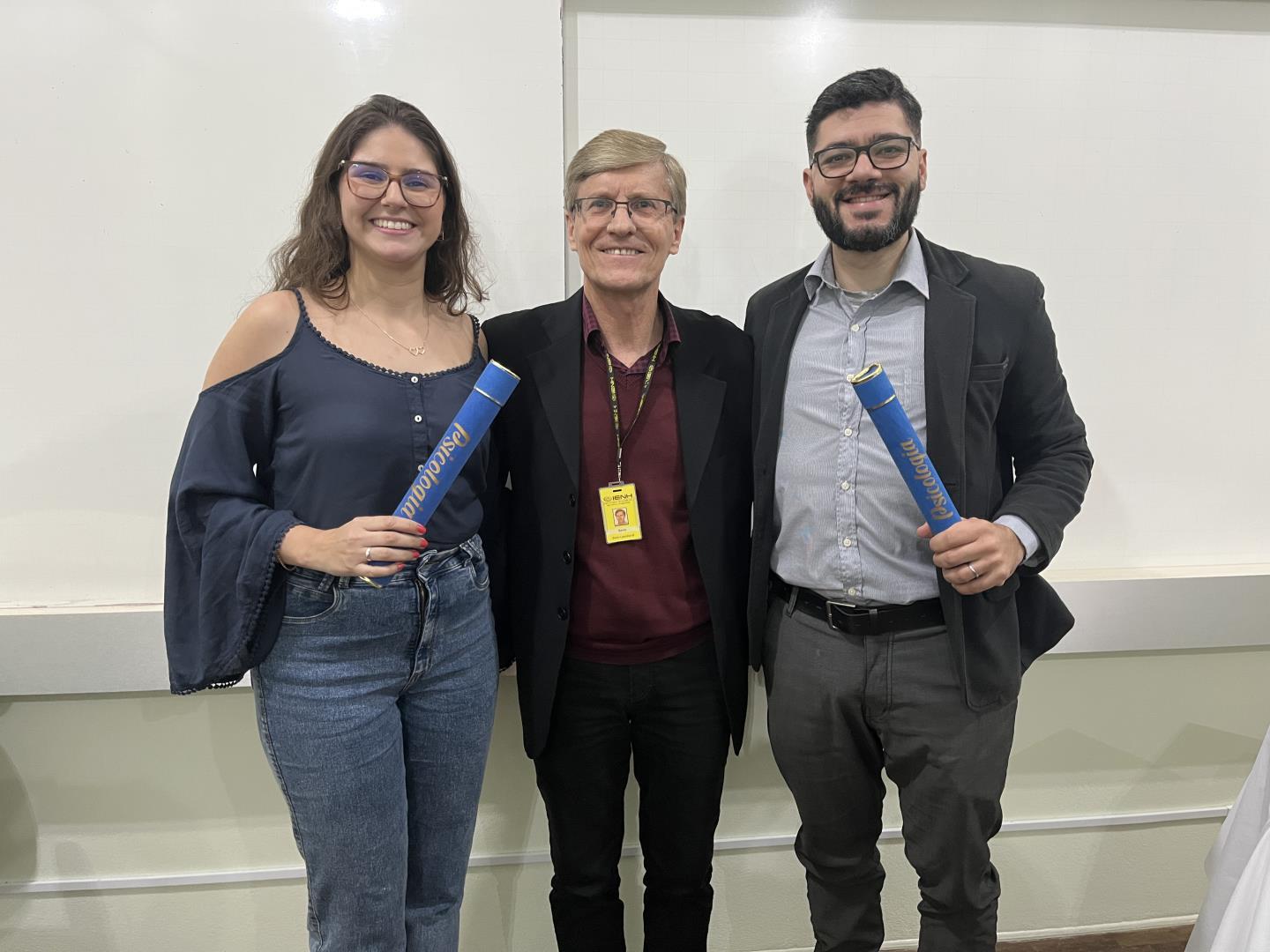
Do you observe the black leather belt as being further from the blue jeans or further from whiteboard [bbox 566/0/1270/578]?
whiteboard [bbox 566/0/1270/578]

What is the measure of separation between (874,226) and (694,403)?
44 cm

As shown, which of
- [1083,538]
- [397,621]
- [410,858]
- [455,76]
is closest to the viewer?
[397,621]

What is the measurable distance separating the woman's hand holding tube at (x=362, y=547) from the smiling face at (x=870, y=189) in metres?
0.90

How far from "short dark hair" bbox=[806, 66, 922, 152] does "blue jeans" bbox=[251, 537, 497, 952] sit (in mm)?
1002

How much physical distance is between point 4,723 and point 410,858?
46.0 inches

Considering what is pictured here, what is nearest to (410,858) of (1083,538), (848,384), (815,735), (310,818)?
(310,818)

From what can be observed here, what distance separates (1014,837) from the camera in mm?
2201

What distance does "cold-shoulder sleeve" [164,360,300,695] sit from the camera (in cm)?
122

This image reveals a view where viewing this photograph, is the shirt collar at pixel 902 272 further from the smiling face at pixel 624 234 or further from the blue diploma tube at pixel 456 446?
the blue diploma tube at pixel 456 446

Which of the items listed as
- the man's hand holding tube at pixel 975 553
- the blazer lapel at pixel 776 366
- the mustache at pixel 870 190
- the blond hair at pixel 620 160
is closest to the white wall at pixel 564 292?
the blond hair at pixel 620 160

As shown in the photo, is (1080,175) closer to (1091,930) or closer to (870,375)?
(870,375)

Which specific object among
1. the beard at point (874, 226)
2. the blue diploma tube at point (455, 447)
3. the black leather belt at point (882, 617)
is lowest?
the black leather belt at point (882, 617)

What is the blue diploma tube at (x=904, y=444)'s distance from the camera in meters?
1.19

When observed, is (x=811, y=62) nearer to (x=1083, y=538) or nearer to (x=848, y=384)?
(x=848, y=384)
